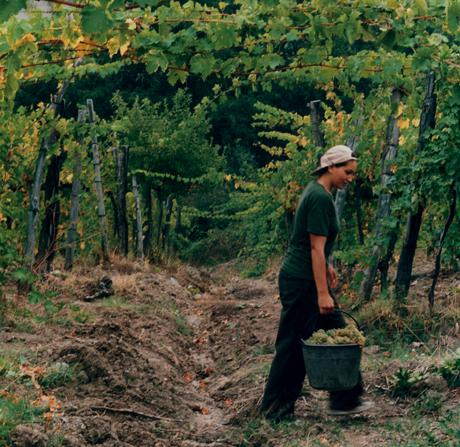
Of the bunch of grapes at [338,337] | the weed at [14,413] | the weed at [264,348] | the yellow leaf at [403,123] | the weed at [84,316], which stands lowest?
the weed at [264,348]

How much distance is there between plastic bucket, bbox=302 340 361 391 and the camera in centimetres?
334

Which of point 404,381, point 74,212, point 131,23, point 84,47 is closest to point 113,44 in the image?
point 84,47

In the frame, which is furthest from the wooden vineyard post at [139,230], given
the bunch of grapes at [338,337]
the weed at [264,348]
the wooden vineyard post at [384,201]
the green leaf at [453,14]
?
the green leaf at [453,14]

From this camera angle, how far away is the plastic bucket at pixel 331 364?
334 cm

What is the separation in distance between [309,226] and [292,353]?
91 cm

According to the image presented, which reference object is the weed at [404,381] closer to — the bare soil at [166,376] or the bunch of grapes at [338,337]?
the bare soil at [166,376]

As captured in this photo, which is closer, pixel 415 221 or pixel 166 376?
pixel 166 376

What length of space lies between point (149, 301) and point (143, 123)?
5.71m

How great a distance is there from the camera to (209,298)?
9.89 metres

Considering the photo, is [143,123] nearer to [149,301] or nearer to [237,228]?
[149,301]

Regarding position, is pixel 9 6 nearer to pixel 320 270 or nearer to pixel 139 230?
pixel 320 270

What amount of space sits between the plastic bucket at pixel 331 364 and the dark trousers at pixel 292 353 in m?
0.22

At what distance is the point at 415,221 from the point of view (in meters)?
5.66

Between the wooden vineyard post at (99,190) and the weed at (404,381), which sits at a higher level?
A: the wooden vineyard post at (99,190)
